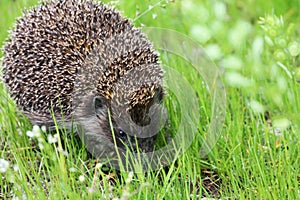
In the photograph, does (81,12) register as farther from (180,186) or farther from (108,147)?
(180,186)

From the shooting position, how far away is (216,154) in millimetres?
4508

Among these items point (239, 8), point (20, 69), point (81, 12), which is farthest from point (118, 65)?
point (239, 8)

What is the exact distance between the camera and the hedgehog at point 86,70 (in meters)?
4.49

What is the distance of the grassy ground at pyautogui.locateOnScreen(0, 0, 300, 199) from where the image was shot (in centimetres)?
382

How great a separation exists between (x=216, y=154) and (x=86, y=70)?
1341 mm

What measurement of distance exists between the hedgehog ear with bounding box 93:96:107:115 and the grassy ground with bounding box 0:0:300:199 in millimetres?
358

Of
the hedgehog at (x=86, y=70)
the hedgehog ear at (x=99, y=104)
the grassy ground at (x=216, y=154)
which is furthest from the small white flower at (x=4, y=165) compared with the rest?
the hedgehog ear at (x=99, y=104)

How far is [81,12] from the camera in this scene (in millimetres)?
4922

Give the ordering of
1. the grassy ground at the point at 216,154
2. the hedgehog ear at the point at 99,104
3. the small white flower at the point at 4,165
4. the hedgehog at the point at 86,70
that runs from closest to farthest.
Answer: the small white flower at the point at 4,165 → the grassy ground at the point at 216,154 → the hedgehog at the point at 86,70 → the hedgehog ear at the point at 99,104

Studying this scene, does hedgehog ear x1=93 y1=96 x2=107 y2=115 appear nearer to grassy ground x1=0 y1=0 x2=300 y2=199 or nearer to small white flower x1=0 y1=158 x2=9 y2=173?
grassy ground x1=0 y1=0 x2=300 y2=199

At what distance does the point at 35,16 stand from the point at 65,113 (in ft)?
3.15

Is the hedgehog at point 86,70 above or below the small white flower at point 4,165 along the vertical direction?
above

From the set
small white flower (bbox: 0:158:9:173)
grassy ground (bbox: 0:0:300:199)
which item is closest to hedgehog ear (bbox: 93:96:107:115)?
grassy ground (bbox: 0:0:300:199)

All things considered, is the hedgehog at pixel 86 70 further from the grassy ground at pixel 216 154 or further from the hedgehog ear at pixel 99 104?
the grassy ground at pixel 216 154
